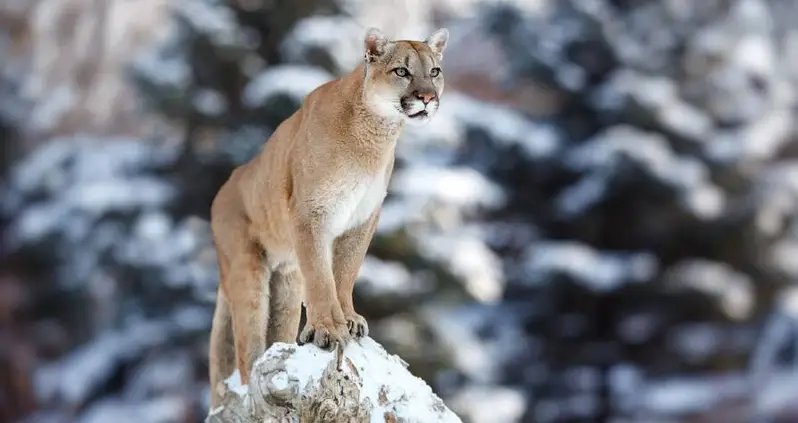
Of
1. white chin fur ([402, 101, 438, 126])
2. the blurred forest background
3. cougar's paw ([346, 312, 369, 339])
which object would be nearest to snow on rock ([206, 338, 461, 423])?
cougar's paw ([346, 312, 369, 339])

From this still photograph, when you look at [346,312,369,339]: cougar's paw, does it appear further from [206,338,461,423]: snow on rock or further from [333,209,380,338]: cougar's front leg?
[333,209,380,338]: cougar's front leg

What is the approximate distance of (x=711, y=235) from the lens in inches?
608

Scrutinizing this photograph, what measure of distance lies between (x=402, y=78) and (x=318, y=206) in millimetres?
679

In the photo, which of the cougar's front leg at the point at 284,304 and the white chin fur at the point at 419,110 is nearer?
the white chin fur at the point at 419,110

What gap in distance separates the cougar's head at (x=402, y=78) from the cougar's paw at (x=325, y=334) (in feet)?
3.09

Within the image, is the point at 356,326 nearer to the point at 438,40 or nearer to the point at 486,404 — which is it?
the point at 438,40

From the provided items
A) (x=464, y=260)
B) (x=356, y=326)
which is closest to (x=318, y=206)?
(x=356, y=326)

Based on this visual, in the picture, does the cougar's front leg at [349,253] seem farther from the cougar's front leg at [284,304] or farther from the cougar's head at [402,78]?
the cougar's head at [402,78]

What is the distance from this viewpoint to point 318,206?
4918 millimetres

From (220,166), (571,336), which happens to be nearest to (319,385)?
(220,166)

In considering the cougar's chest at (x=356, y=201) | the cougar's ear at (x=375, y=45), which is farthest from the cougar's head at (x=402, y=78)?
the cougar's chest at (x=356, y=201)

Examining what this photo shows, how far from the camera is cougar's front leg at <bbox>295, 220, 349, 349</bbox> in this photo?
15.3 ft

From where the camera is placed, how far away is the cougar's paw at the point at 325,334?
182 inches

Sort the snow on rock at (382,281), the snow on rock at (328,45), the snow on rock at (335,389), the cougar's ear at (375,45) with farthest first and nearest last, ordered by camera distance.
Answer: the snow on rock at (328,45), the snow on rock at (382,281), the cougar's ear at (375,45), the snow on rock at (335,389)
